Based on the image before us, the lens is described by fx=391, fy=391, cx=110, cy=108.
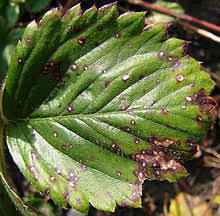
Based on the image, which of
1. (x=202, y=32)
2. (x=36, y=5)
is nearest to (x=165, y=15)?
(x=202, y=32)

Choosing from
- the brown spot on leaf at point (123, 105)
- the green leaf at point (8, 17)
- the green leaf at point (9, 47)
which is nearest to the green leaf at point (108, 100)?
the brown spot on leaf at point (123, 105)

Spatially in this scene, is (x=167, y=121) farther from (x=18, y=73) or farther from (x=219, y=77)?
(x=219, y=77)

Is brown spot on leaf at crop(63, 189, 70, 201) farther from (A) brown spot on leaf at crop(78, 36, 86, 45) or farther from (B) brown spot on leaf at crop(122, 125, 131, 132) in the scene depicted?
(A) brown spot on leaf at crop(78, 36, 86, 45)

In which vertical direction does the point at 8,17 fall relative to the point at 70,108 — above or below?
above

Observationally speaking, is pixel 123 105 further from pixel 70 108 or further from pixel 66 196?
pixel 66 196

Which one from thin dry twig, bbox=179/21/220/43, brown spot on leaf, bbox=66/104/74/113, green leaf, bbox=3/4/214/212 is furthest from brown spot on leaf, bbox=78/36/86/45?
thin dry twig, bbox=179/21/220/43

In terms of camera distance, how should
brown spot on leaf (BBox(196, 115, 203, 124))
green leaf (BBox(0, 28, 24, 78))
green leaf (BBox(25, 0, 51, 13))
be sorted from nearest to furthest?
brown spot on leaf (BBox(196, 115, 203, 124)) < green leaf (BBox(0, 28, 24, 78)) < green leaf (BBox(25, 0, 51, 13))
